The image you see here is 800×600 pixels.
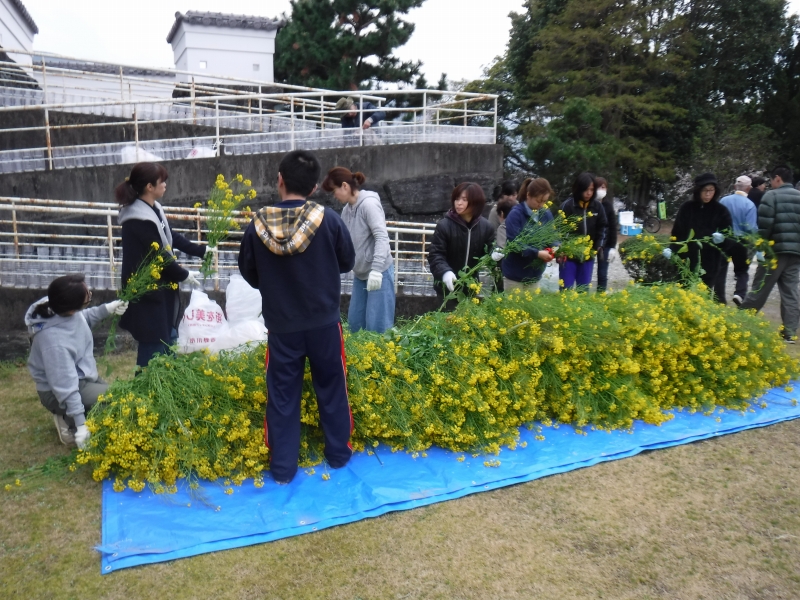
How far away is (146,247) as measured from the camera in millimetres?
3680

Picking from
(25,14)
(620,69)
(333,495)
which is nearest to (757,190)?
(333,495)

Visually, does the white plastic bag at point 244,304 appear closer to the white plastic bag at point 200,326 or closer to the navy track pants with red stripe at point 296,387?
the white plastic bag at point 200,326

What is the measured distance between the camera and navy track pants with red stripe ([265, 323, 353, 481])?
323 cm

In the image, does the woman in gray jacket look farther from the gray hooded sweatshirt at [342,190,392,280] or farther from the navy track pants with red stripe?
the navy track pants with red stripe

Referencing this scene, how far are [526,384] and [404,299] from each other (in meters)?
3.01

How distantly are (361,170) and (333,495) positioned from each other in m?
7.99

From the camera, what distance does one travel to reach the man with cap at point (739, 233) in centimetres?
594

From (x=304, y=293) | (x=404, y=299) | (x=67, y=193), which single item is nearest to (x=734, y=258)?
(x=404, y=299)

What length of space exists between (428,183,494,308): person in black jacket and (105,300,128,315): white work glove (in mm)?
2086

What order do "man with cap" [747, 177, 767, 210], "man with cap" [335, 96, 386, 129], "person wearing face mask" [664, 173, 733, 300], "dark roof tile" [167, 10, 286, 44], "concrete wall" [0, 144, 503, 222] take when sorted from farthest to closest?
"dark roof tile" [167, 10, 286, 44]
"man with cap" [335, 96, 386, 129]
"man with cap" [747, 177, 767, 210]
"concrete wall" [0, 144, 503, 222]
"person wearing face mask" [664, 173, 733, 300]

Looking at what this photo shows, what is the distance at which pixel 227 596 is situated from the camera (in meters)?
2.41

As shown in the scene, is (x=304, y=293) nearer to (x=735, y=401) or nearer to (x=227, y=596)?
(x=227, y=596)

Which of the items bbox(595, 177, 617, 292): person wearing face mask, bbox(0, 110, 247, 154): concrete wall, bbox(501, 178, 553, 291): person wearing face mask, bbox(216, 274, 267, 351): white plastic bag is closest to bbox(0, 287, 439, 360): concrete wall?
bbox(216, 274, 267, 351): white plastic bag

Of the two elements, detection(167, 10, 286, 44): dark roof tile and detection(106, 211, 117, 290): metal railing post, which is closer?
detection(106, 211, 117, 290): metal railing post
